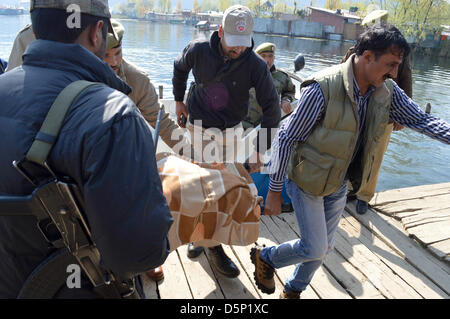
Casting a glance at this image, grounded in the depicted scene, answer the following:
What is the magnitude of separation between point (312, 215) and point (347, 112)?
0.77m

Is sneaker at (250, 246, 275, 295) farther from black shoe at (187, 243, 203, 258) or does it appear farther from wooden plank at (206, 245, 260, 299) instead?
black shoe at (187, 243, 203, 258)

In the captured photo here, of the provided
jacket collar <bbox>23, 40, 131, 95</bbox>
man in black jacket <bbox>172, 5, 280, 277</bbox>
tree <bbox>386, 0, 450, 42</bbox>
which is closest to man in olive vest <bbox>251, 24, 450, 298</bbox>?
man in black jacket <bbox>172, 5, 280, 277</bbox>

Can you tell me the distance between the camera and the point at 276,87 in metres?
6.04

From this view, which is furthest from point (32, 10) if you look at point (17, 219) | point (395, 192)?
point (395, 192)

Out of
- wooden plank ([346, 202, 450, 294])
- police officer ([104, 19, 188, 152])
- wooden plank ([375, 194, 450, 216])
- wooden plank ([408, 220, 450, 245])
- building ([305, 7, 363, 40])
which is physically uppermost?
building ([305, 7, 363, 40])

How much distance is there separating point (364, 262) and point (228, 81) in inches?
93.4

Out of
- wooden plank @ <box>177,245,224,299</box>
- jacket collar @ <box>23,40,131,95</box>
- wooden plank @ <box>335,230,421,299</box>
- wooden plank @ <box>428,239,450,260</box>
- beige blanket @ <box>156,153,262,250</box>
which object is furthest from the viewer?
wooden plank @ <box>428,239,450,260</box>

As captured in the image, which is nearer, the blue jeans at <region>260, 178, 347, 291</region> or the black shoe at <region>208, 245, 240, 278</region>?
the blue jeans at <region>260, 178, 347, 291</region>

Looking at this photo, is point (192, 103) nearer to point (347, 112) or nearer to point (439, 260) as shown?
point (347, 112)

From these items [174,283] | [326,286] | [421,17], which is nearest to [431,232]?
[326,286]

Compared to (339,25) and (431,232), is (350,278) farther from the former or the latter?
(339,25)

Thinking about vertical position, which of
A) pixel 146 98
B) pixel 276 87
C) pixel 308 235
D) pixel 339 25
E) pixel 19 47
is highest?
pixel 339 25

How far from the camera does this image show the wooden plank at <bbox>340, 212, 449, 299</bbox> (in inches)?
128

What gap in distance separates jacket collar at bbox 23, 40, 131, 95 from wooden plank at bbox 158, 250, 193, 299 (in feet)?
7.06
